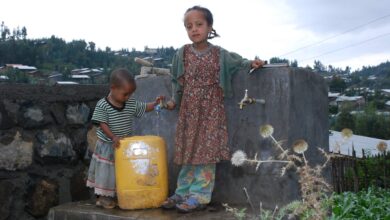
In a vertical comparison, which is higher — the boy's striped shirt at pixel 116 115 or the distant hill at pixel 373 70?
the distant hill at pixel 373 70

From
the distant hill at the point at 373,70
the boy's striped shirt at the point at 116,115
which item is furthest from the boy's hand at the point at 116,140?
the distant hill at the point at 373,70

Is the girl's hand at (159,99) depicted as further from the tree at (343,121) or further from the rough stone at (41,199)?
the tree at (343,121)

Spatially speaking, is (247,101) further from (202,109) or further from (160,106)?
(160,106)

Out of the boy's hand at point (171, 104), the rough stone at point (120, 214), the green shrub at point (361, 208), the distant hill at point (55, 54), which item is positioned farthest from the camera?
the distant hill at point (55, 54)

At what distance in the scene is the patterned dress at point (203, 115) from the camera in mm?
3359

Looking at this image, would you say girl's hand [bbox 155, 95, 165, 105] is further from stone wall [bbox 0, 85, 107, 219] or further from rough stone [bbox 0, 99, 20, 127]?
rough stone [bbox 0, 99, 20, 127]

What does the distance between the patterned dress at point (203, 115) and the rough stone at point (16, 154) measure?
1174 millimetres

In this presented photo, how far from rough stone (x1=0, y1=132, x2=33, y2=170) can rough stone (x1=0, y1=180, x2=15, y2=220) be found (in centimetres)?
12

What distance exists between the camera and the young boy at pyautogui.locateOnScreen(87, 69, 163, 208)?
3516 millimetres

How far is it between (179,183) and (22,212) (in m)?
1.23

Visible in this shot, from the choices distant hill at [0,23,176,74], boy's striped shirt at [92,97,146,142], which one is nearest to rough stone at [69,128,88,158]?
boy's striped shirt at [92,97,146,142]

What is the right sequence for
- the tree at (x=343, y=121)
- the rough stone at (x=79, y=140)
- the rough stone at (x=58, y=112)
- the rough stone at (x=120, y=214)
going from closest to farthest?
the rough stone at (x=120, y=214), the rough stone at (x=58, y=112), the rough stone at (x=79, y=140), the tree at (x=343, y=121)

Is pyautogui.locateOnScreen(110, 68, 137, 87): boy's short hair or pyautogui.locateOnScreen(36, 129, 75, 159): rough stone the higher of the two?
pyautogui.locateOnScreen(110, 68, 137, 87): boy's short hair

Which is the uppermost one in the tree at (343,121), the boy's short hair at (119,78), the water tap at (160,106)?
Result: the boy's short hair at (119,78)
